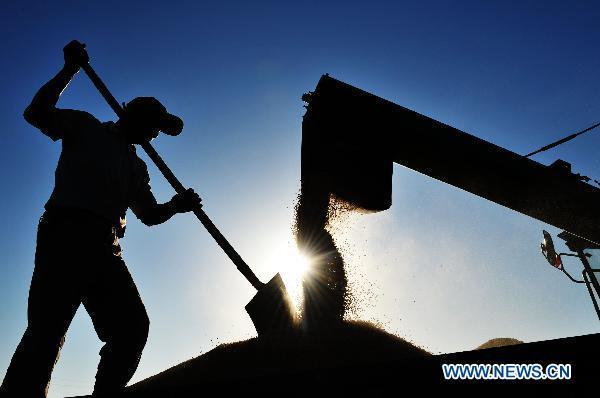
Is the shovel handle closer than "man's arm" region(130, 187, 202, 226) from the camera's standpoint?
No

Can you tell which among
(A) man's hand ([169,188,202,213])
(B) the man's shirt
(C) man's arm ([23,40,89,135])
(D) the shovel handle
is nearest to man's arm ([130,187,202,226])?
(A) man's hand ([169,188,202,213])

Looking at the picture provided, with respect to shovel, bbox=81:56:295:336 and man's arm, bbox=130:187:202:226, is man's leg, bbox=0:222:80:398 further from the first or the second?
shovel, bbox=81:56:295:336

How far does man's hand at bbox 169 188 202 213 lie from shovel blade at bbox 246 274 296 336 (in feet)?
3.07

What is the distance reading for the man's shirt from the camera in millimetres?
1921

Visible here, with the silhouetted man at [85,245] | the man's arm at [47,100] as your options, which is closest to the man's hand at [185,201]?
the silhouetted man at [85,245]

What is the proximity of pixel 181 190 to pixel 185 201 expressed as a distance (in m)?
0.57

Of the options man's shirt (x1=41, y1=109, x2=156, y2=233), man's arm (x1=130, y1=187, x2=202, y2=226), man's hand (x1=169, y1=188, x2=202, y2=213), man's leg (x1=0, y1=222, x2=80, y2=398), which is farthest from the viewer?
man's hand (x1=169, y1=188, x2=202, y2=213)

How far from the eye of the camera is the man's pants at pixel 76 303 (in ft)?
5.11

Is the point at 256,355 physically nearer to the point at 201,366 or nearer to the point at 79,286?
the point at 201,366

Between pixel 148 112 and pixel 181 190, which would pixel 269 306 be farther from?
pixel 148 112

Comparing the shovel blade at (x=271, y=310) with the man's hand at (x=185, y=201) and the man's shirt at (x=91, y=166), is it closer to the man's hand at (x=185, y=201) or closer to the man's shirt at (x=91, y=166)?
the man's hand at (x=185, y=201)

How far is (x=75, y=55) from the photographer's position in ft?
7.39

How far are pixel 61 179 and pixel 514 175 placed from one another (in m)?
3.49

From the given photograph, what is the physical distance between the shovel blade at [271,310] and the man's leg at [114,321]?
1.01 meters
